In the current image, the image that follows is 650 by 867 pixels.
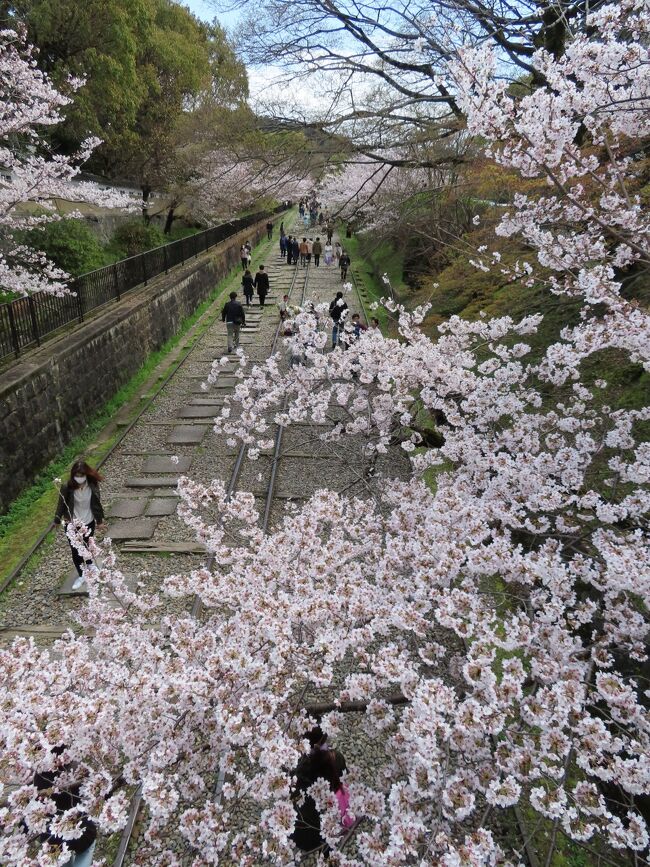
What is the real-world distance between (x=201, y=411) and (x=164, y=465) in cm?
256

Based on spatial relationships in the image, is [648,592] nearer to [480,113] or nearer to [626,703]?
[626,703]

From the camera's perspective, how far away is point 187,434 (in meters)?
11.2

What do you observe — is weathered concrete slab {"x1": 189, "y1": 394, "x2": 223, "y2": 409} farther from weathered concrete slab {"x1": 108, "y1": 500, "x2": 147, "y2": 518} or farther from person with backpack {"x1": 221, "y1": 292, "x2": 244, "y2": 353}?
weathered concrete slab {"x1": 108, "y1": 500, "x2": 147, "y2": 518}

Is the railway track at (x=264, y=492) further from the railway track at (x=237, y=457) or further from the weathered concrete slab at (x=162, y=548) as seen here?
the weathered concrete slab at (x=162, y=548)

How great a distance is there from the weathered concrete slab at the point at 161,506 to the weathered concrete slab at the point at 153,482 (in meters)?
0.42

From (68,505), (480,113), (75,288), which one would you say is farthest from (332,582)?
(75,288)

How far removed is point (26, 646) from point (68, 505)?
330 cm

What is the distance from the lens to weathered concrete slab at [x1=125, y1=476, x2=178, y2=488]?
9.31 metres

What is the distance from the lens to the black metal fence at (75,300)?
9945 millimetres

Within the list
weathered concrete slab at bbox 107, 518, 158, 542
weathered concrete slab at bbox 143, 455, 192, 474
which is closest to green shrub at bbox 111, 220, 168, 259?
weathered concrete slab at bbox 143, 455, 192, 474

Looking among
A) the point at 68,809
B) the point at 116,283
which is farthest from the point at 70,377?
the point at 68,809

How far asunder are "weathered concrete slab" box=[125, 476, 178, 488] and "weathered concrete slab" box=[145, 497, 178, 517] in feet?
1.39

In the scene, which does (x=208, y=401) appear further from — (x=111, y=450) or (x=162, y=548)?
(x=162, y=548)

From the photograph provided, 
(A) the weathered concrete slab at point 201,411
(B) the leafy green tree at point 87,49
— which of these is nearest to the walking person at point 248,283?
(B) the leafy green tree at point 87,49
